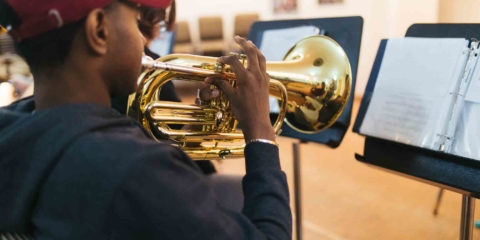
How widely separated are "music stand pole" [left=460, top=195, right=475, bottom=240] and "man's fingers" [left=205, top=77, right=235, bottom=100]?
61 centimetres

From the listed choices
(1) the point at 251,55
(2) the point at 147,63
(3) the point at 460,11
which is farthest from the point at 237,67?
(3) the point at 460,11

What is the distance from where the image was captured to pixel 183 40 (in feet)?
15.3

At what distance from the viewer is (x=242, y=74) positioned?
2.46ft

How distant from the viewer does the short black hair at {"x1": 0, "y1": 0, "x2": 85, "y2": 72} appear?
0.51 metres

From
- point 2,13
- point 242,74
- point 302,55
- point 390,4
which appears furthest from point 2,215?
point 390,4

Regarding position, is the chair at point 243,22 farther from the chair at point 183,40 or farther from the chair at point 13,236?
the chair at point 13,236

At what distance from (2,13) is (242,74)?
1.30 ft

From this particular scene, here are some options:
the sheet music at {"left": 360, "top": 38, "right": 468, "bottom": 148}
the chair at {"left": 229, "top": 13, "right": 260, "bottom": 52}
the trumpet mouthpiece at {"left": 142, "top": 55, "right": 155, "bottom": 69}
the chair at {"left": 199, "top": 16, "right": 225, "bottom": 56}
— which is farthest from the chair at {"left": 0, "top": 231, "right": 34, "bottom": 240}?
the chair at {"left": 199, "top": 16, "right": 225, "bottom": 56}

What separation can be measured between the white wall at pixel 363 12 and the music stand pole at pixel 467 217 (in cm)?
212

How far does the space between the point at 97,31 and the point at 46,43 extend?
67 mm

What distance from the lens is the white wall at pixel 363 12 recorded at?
3.15 meters

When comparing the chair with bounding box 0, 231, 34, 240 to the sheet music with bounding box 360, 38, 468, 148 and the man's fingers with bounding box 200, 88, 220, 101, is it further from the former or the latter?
the sheet music with bounding box 360, 38, 468, 148

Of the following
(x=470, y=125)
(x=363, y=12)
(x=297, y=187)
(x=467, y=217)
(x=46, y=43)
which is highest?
(x=46, y=43)

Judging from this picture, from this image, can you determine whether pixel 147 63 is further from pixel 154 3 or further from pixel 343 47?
pixel 343 47
